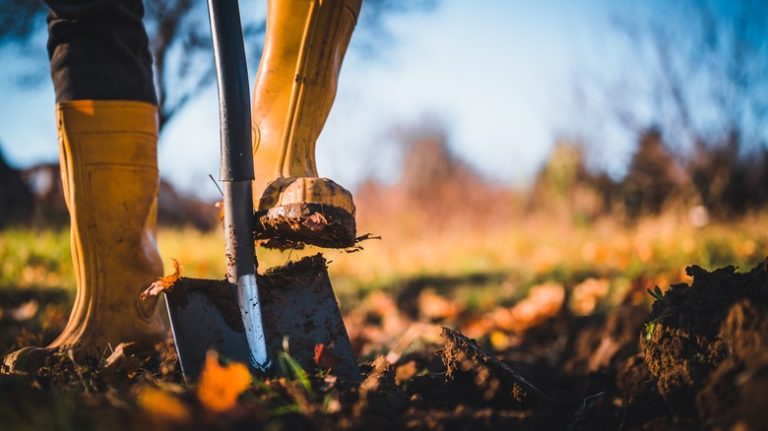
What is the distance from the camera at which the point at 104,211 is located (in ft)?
6.40

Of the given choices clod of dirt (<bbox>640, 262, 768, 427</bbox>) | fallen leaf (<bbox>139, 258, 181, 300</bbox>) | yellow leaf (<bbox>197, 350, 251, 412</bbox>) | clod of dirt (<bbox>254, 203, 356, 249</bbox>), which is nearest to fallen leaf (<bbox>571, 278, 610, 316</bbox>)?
clod of dirt (<bbox>640, 262, 768, 427</bbox>)

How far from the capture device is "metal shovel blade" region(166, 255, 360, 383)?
1.45 meters

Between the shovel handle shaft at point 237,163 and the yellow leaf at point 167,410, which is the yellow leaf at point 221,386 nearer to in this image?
the yellow leaf at point 167,410

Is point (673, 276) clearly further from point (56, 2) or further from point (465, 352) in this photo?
point (56, 2)

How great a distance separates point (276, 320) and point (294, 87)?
0.69 meters

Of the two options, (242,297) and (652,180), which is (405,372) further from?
(652,180)

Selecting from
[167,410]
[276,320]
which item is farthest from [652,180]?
[167,410]

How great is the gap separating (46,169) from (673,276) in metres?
12.0

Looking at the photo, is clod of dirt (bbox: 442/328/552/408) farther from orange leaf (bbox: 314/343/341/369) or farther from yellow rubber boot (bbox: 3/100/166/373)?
yellow rubber boot (bbox: 3/100/166/373)

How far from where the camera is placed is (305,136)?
1724 millimetres

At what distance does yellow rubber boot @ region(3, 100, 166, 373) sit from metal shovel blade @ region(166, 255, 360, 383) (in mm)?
614

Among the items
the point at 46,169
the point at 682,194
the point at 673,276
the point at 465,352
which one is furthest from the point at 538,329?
the point at 46,169

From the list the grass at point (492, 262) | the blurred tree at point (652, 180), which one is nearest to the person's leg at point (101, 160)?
the grass at point (492, 262)

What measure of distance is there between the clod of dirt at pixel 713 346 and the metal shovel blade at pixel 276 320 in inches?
30.0
